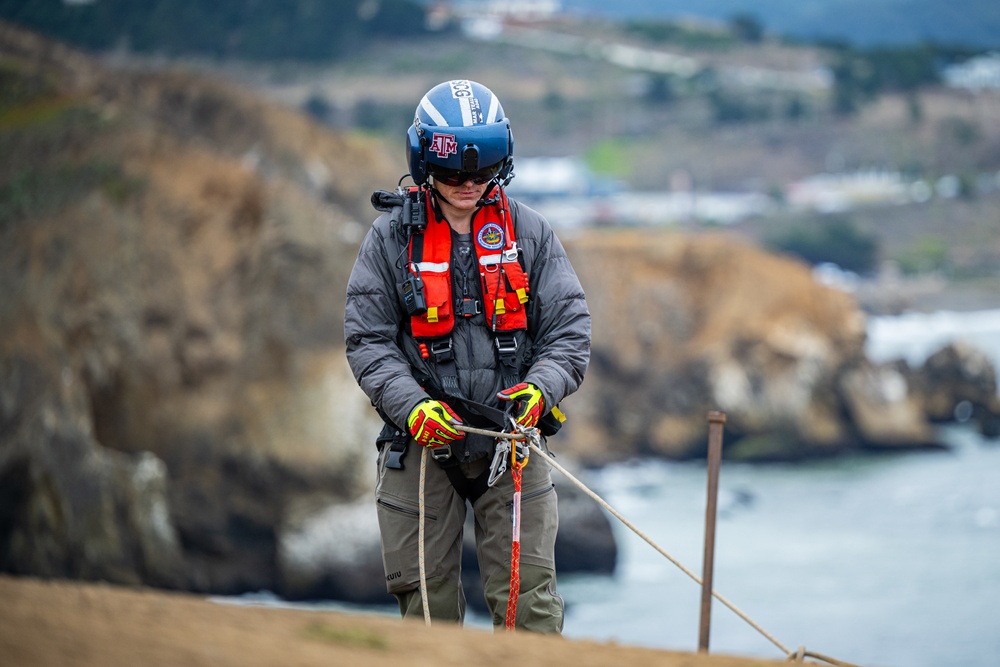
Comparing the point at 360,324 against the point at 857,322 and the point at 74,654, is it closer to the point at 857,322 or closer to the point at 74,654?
the point at 74,654

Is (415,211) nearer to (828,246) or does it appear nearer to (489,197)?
(489,197)

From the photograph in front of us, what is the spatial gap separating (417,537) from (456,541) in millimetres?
183

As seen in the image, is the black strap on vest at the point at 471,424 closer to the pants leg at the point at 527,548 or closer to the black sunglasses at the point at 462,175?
the pants leg at the point at 527,548

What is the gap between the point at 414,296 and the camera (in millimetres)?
5242

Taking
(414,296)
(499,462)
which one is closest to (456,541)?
(499,462)

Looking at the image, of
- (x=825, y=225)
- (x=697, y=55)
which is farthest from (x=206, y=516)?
(x=697, y=55)

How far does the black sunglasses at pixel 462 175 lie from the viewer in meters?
5.39

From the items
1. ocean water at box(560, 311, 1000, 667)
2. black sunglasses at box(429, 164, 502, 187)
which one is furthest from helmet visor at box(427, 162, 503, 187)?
ocean water at box(560, 311, 1000, 667)

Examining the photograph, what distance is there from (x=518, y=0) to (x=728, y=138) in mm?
53145

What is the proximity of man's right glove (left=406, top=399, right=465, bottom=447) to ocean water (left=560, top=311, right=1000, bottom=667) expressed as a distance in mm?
14981

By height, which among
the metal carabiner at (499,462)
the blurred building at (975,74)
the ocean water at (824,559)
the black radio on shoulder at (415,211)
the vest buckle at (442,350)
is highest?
the blurred building at (975,74)

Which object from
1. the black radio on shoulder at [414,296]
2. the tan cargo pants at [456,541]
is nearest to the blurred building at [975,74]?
the tan cargo pants at [456,541]

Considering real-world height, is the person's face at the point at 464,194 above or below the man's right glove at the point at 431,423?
above

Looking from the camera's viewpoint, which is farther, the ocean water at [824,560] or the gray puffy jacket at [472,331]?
the ocean water at [824,560]
